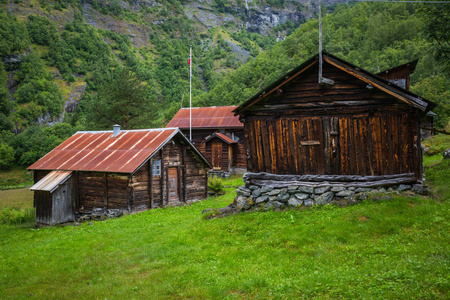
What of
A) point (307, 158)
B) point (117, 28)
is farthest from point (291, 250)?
point (117, 28)

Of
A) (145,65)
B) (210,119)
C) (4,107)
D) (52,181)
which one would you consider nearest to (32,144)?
(4,107)

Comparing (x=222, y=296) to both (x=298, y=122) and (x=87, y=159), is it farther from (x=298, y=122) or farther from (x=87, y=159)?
(x=87, y=159)

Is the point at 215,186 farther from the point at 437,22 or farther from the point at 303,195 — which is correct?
the point at 437,22

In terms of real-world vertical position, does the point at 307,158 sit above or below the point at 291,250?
above

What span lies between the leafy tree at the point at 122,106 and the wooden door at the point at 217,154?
12.2m

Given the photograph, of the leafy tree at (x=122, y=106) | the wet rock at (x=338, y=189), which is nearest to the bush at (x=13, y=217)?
the leafy tree at (x=122, y=106)

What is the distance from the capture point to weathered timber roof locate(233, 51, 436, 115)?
10.6m

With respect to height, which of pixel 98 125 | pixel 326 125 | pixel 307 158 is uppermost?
pixel 98 125

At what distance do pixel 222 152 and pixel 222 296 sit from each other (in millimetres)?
29452

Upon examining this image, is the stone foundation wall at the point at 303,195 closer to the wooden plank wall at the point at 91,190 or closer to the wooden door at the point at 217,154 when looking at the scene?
the wooden plank wall at the point at 91,190

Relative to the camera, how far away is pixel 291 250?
8.46 meters

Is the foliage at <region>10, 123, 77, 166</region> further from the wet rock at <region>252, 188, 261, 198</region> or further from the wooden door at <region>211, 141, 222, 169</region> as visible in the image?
the wet rock at <region>252, 188, 261, 198</region>

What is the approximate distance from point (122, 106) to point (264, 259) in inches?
1441

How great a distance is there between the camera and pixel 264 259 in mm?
8156
